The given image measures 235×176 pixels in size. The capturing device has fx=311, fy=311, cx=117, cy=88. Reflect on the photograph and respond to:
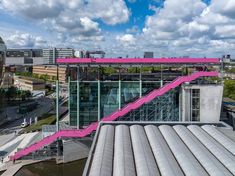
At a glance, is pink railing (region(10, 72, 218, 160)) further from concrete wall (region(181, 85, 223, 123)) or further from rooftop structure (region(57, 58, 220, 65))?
rooftop structure (region(57, 58, 220, 65))

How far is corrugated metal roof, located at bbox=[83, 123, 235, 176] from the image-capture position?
26.7m

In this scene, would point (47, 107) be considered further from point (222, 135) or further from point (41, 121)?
point (222, 135)

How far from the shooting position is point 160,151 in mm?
31938

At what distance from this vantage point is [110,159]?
96.1 ft

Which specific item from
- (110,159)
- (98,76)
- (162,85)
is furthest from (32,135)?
(110,159)

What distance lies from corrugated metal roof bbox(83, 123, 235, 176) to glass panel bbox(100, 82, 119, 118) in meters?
16.2

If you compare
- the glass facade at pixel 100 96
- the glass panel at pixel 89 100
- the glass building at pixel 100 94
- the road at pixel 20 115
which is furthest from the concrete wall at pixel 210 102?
the road at pixel 20 115

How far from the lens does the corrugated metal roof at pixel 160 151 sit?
26.7 metres

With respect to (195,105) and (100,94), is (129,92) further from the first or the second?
(195,105)

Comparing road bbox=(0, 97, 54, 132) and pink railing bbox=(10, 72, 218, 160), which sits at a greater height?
pink railing bbox=(10, 72, 218, 160)

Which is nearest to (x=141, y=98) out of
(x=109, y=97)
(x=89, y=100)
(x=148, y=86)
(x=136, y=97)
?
(x=136, y=97)

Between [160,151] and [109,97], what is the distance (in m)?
28.8

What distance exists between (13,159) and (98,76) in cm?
2104

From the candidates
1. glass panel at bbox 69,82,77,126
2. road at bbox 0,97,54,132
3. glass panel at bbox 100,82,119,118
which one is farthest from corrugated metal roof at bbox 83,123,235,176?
road at bbox 0,97,54,132
